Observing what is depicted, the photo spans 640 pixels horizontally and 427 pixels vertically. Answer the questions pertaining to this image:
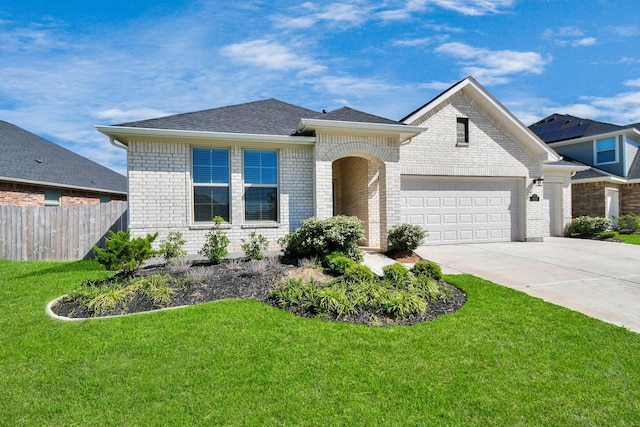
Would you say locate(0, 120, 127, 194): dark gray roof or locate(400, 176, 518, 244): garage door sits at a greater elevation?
locate(0, 120, 127, 194): dark gray roof

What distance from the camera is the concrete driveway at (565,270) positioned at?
526 cm

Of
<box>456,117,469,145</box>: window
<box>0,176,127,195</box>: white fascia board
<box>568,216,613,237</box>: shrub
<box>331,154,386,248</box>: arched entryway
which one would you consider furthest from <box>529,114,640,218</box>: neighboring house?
<box>0,176,127,195</box>: white fascia board

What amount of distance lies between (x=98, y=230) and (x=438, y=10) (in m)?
12.1

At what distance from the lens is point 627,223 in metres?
17.5

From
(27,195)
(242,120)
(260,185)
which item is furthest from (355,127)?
(27,195)

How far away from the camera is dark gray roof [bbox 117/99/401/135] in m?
A: 9.27

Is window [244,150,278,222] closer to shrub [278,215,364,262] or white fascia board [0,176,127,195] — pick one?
shrub [278,215,364,262]

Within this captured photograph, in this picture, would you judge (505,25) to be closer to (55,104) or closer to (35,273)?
(35,273)

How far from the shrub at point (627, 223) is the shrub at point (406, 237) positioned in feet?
49.6

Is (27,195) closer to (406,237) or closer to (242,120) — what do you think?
(242,120)

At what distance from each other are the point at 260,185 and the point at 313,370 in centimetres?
727

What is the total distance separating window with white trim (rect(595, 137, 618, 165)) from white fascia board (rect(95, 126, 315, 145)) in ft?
62.9

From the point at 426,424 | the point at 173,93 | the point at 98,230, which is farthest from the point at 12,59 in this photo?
the point at 426,424

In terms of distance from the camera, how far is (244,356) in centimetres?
358
